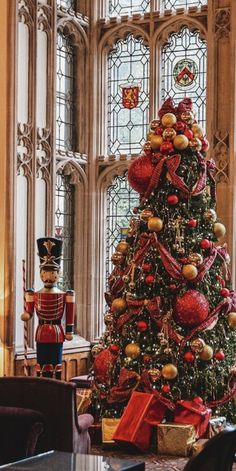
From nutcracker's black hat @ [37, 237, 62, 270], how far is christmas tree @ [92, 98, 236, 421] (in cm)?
44

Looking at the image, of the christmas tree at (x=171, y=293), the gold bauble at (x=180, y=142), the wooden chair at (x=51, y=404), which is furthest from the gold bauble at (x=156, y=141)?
the wooden chair at (x=51, y=404)

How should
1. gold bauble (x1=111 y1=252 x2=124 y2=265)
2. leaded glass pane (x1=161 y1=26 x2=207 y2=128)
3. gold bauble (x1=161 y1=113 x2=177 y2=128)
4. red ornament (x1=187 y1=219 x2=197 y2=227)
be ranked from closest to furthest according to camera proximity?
red ornament (x1=187 y1=219 x2=197 y2=227) < gold bauble (x1=161 y1=113 x2=177 y2=128) < gold bauble (x1=111 y1=252 x2=124 y2=265) < leaded glass pane (x1=161 y1=26 x2=207 y2=128)

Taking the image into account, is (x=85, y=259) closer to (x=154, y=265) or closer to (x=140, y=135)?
(x=140, y=135)

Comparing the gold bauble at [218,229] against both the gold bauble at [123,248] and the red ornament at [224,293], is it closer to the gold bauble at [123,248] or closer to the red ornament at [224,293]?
the red ornament at [224,293]

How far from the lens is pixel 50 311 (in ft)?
23.5

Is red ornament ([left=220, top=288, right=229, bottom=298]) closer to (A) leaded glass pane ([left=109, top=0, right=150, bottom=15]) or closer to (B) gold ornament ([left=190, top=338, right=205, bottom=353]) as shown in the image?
(B) gold ornament ([left=190, top=338, right=205, bottom=353])

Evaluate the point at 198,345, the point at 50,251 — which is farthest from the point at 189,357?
the point at 50,251

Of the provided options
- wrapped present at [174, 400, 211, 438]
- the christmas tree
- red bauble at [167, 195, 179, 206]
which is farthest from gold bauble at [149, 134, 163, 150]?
wrapped present at [174, 400, 211, 438]

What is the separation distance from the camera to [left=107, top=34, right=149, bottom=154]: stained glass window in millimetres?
9383

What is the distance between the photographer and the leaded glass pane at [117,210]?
9.45 m

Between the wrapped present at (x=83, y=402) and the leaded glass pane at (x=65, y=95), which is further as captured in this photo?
the leaded glass pane at (x=65, y=95)

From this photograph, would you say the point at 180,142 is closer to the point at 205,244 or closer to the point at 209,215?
the point at 209,215

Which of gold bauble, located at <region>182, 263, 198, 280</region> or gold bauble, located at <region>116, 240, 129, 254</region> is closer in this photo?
gold bauble, located at <region>182, 263, 198, 280</region>

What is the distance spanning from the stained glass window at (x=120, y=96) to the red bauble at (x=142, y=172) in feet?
7.70
